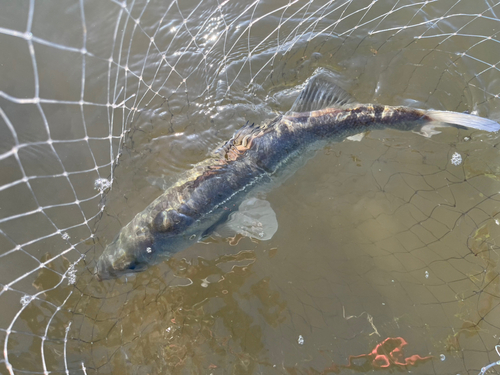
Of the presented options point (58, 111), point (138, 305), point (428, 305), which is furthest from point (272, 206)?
point (58, 111)

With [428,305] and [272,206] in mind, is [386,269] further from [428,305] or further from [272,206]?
[272,206]

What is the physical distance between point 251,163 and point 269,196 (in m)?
0.96

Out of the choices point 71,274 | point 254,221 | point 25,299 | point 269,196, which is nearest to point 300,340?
point 254,221

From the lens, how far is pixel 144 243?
3.80 m

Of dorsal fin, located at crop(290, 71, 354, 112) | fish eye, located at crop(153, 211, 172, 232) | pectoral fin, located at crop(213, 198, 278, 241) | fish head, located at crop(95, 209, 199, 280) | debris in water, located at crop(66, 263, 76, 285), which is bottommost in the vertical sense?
debris in water, located at crop(66, 263, 76, 285)

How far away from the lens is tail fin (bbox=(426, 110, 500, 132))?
11.5 feet

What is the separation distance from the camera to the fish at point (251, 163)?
3.71 meters

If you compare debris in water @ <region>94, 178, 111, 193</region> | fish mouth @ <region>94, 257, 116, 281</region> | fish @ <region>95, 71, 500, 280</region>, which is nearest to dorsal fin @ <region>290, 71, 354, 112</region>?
fish @ <region>95, 71, 500, 280</region>

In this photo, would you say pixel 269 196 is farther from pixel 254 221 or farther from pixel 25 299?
pixel 25 299

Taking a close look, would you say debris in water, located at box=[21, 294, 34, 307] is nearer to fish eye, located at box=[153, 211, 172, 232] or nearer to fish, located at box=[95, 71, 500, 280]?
fish, located at box=[95, 71, 500, 280]

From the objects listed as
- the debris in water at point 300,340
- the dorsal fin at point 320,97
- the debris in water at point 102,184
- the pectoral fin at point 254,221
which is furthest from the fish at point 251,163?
the debris in water at point 300,340

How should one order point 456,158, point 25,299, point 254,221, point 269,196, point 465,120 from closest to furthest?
point 465,120 → point 25,299 → point 254,221 → point 269,196 → point 456,158

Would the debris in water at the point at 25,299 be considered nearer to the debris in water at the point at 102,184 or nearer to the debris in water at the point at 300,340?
the debris in water at the point at 102,184

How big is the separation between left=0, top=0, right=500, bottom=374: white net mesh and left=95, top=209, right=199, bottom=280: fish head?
489 mm
